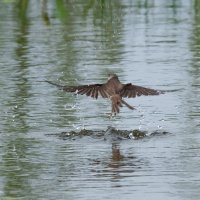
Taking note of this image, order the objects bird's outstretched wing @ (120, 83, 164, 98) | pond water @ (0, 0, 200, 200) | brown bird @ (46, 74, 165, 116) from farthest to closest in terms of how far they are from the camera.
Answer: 1. bird's outstretched wing @ (120, 83, 164, 98)
2. brown bird @ (46, 74, 165, 116)
3. pond water @ (0, 0, 200, 200)

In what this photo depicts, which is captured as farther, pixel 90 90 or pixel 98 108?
pixel 98 108

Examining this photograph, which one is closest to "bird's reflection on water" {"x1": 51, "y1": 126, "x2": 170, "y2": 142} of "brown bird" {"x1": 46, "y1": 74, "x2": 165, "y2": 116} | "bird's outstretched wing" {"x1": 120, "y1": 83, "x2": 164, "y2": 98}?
"brown bird" {"x1": 46, "y1": 74, "x2": 165, "y2": 116}

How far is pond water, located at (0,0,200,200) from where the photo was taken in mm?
9812

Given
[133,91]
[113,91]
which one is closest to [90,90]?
[113,91]

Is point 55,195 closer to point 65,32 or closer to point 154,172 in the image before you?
point 154,172

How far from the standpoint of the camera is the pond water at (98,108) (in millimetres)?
9812

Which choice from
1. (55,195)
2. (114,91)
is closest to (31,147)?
(114,91)

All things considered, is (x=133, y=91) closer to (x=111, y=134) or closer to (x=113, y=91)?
(x=113, y=91)

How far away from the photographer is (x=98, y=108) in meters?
13.5

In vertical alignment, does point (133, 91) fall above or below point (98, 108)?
above

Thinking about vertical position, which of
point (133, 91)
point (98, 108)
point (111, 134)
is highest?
point (133, 91)

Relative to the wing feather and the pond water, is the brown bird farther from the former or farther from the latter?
the pond water

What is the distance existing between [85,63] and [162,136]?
4777mm

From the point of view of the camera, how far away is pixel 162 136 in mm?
11773
